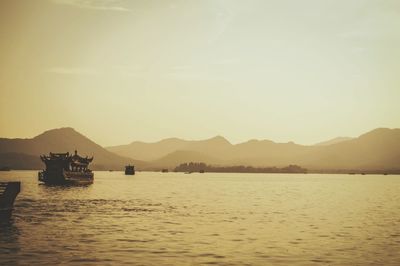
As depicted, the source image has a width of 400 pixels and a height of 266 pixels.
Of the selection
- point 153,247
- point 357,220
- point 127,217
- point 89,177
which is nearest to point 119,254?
point 153,247

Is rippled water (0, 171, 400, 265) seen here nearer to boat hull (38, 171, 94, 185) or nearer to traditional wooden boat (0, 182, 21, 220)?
traditional wooden boat (0, 182, 21, 220)

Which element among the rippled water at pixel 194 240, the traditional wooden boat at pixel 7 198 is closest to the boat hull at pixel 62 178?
the rippled water at pixel 194 240

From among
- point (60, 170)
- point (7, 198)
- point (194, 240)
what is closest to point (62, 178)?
point (60, 170)

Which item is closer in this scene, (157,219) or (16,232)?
(16,232)

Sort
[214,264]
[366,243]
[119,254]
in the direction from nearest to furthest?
[214,264] < [119,254] < [366,243]

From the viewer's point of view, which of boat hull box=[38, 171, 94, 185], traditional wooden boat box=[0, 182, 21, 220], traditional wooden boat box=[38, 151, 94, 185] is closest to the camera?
traditional wooden boat box=[0, 182, 21, 220]

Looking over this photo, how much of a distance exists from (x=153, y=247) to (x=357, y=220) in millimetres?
29953

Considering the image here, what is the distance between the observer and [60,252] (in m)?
29.7

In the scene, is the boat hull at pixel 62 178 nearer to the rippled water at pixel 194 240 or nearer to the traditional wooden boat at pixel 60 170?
the traditional wooden boat at pixel 60 170

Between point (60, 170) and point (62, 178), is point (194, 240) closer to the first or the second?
point (60, 170)

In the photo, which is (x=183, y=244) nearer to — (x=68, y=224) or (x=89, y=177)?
(x=68, y=224)

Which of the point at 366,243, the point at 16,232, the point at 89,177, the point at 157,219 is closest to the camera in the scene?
the point at 366,243

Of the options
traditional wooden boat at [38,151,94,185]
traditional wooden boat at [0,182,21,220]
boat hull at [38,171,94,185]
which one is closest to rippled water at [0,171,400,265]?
traditional wooden boat at [0,182,21,220]

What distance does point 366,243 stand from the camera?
35719 mm
